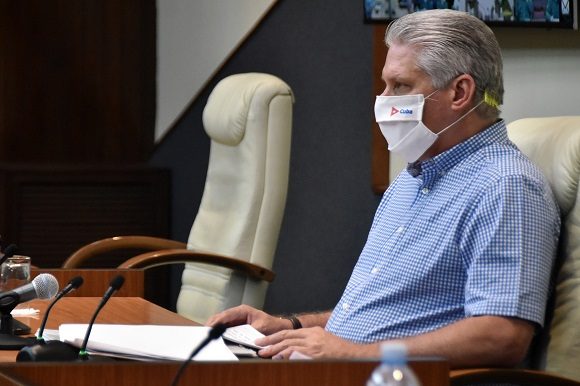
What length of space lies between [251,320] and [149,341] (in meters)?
0.50

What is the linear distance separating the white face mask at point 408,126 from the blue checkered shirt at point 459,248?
0.04 metres

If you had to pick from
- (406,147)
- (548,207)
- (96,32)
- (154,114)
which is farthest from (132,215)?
(548,207)

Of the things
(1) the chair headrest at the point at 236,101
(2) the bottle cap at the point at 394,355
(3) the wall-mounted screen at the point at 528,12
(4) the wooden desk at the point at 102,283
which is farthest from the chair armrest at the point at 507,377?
(3) the wall-mounted screen at the point at 528,12

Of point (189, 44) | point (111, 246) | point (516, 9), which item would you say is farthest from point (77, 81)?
point (516, 9)

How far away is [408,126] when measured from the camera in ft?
7.44

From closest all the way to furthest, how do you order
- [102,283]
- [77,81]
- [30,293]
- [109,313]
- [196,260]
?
[30,293], [109,313], [102,283], [196,260], [77,81]

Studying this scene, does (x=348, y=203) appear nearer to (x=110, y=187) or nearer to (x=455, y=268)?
(x=110, y=187)

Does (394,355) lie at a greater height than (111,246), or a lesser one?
greater

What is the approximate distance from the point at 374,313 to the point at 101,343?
0.62 m

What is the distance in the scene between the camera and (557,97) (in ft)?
12.5

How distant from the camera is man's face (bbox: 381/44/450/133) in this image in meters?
2.23

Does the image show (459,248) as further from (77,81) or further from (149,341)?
(77,81)

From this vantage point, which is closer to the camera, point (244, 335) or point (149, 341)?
point (149, 341)

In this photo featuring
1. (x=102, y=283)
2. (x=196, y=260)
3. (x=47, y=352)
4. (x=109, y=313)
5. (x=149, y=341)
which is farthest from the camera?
(x=196, y=260)
